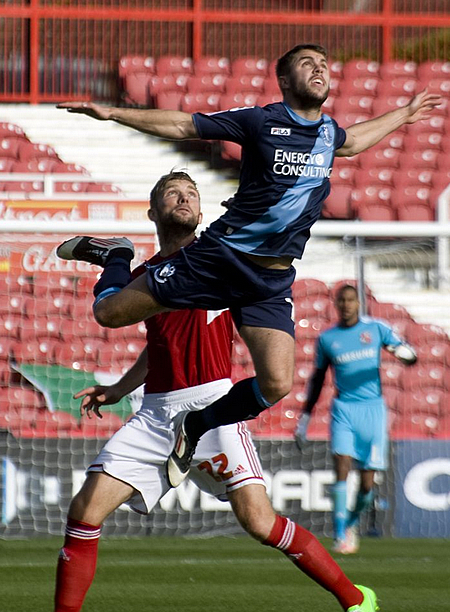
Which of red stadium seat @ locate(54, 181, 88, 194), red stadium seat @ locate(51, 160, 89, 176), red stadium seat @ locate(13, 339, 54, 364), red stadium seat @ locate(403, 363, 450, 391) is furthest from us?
red stadium seat @ locate(51, 160, 89, 176)

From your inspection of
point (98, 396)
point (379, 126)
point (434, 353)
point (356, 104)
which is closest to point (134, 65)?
point (356, 104)

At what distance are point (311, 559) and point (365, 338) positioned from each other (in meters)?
4.80

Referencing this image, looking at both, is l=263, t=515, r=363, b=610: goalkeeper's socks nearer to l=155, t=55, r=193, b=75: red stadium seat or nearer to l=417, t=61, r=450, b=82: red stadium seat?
l=155, t=55, r=193, b=75: red stadium seat

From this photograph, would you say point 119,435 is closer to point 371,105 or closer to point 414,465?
point 414,465

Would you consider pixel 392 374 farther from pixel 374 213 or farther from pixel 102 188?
pixel 102 188

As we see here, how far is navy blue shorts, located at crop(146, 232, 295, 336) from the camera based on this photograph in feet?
15.9

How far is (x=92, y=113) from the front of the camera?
449 centimetres

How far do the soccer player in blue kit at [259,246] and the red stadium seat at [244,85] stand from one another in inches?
409

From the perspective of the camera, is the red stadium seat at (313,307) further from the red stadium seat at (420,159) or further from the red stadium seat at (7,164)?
the red stadium seat at (7,164)

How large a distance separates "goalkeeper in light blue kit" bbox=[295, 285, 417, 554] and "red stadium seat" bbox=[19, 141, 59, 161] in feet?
20.5

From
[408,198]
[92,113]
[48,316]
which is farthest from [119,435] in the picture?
[408,198]

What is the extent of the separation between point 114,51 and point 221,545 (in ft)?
29.4

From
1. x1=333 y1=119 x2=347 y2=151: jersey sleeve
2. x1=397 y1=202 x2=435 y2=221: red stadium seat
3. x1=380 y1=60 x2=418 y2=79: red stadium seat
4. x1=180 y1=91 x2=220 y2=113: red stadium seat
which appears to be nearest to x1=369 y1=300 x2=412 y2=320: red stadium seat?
x1=397 y1=202 x2=435 y2=221: red stadium seat

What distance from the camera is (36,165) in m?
14.3
